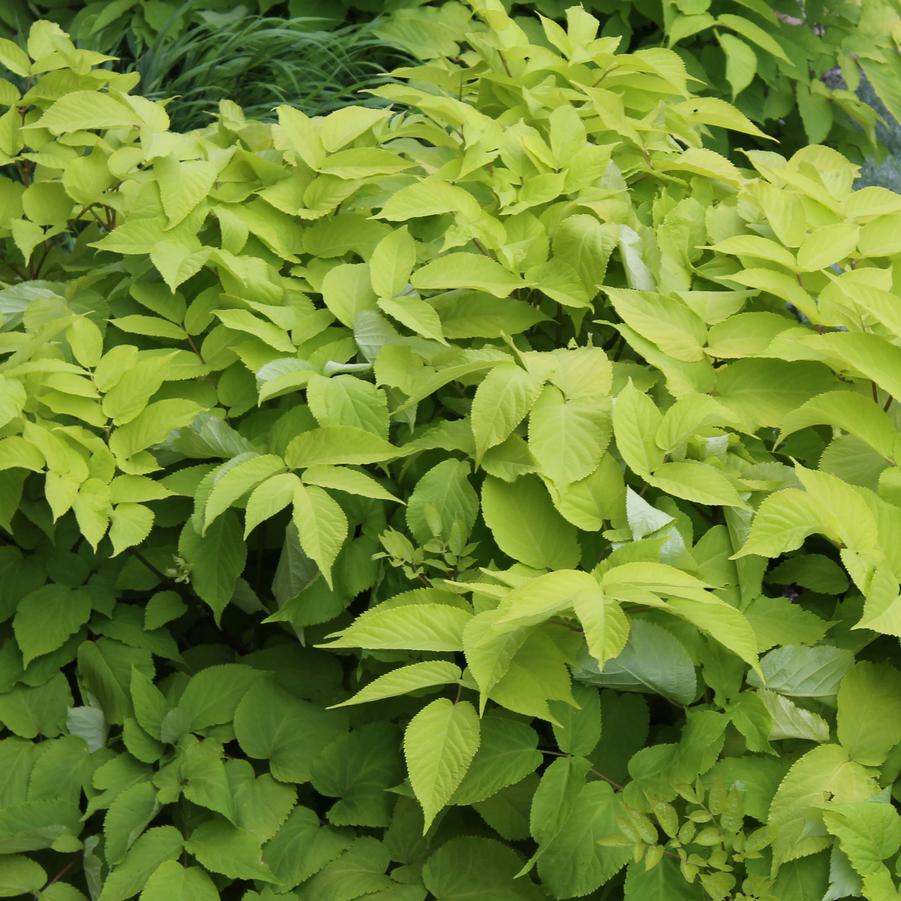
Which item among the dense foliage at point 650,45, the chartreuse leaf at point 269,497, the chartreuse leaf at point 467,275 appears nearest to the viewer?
the chartreuse leaf at point 269,497

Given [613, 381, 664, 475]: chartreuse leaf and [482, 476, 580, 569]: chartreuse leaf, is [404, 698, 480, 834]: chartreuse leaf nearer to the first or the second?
[482, 476, 580, 569]: chartreuse leaf

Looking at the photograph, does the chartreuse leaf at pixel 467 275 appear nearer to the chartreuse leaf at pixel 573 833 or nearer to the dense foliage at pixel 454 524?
the dense foliage at pixel 454 524

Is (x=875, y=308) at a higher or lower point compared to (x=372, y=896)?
higher

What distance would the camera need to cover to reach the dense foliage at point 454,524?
1.17 m

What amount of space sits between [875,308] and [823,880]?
0.63 m

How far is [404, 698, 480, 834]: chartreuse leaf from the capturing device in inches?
44.0

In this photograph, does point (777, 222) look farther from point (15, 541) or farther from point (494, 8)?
point (15, 541)

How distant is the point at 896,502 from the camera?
1.25m

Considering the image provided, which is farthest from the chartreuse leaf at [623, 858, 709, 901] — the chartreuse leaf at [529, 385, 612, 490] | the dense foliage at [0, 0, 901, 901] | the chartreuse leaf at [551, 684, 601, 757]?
the chartreuse leaf at [529, 385, 612, 490]

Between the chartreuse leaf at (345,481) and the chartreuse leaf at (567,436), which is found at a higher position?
the chartreuse leaf at (567,436)

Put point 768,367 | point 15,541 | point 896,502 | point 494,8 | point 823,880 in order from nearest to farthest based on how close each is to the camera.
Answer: point 823,880
point 896,502
point 768,367
point 15,541
point 494,8

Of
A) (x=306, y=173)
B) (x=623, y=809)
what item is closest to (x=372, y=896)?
(x=623, y=809)

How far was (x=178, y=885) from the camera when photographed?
4.25 ft

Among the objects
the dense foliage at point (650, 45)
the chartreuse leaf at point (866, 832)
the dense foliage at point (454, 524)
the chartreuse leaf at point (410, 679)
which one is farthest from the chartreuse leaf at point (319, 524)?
the dense foliage at point (650, 45)
